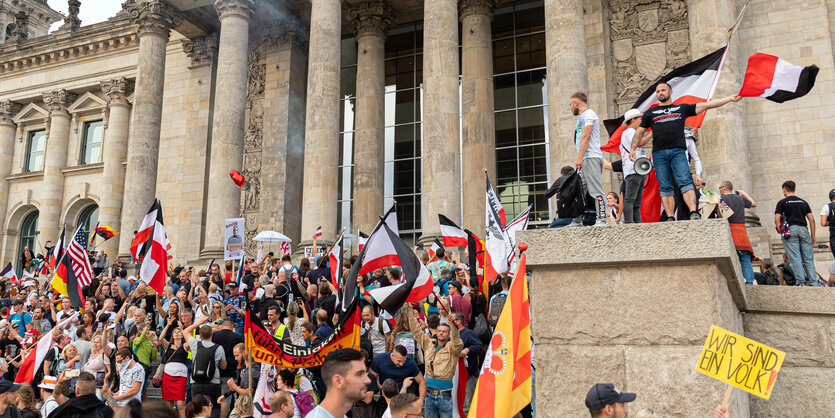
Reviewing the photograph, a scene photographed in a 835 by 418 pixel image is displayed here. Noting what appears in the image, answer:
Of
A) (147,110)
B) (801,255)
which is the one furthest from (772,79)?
(147,110)

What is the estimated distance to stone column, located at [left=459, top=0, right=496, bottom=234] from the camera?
864 inches

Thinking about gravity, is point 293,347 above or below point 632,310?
below

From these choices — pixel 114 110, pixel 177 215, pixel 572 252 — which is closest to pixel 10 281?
pixel 177 215

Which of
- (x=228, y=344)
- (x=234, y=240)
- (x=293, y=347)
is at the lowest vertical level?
(x=228, y=344)

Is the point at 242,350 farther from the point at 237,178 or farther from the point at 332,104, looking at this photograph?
the point at 332,104

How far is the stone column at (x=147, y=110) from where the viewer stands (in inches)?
979

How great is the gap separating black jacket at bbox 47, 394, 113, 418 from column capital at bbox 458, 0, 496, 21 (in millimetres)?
19632

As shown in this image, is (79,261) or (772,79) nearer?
(772,79)

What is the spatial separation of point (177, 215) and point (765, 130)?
2126 centimetres

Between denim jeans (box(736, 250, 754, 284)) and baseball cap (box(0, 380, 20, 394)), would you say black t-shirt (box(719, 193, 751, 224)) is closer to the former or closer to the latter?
denim jeans (box(736, 250, 754, 284))

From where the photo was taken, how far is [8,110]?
3597 centimetres

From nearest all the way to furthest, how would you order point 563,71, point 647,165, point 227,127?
point 647,165 → point 563,71 → point 227,127

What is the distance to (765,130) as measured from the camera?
1886 centimetres

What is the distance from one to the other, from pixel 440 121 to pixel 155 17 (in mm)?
13389
